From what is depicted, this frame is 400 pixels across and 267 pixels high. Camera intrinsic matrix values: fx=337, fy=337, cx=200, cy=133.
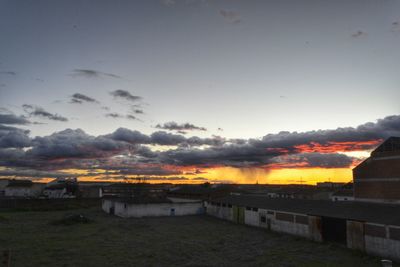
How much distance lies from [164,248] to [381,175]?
26.3 m

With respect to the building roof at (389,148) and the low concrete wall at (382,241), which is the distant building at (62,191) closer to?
the building roof at (389,148)

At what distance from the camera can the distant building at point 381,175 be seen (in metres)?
37.4

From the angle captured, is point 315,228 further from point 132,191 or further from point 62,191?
point 132,191

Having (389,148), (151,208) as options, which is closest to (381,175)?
(389,148)

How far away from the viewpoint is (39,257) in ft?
87.6

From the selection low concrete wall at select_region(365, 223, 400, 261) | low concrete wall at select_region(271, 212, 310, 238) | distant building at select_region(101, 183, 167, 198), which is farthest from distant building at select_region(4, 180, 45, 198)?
low concrete wall at select_region(365, 223, 400, 261)

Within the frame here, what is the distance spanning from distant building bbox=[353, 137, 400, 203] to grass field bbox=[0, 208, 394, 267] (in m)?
11.5

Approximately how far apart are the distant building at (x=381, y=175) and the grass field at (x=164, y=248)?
1147cm

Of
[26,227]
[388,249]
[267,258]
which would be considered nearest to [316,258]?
[267,258]

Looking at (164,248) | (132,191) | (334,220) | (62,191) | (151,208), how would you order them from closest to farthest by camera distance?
(164,248)
(334,220)
(151,208)
(62,191)
(132,191)

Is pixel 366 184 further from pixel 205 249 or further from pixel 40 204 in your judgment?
pixel 40 204

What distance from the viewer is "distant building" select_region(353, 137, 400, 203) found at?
1474 inches

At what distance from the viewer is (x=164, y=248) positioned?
3070 cm

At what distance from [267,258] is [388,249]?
952 cm
